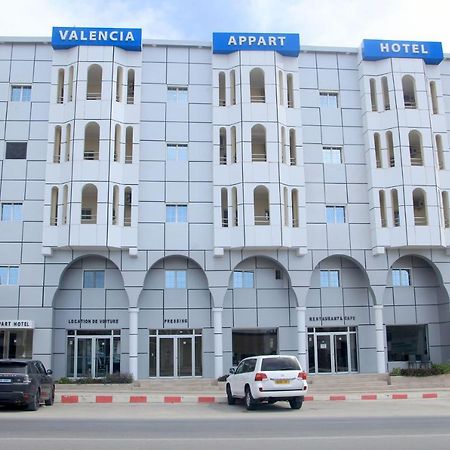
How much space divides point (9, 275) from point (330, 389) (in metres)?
17.1

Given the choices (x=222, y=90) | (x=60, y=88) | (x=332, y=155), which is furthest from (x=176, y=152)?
(x=332, y=155)

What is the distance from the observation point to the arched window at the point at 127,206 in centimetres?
3241

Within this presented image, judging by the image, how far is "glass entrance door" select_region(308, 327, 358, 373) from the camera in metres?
33.7

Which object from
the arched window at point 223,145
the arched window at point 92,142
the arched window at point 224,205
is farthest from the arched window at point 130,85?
the arched window at point 224,205

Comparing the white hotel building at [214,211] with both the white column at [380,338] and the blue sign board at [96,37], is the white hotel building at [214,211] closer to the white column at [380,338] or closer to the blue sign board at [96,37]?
the white column at [380,338]

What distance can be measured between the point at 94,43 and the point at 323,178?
14499 mm

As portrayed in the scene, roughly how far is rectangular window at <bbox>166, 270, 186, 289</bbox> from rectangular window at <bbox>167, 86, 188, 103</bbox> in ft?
31.2

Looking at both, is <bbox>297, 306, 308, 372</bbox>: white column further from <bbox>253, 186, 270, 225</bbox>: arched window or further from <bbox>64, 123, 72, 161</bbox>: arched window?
<bbox>64, 123, 72, 161</bbox>: arched window

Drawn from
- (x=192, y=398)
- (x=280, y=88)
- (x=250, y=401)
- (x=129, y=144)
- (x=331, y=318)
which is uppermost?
(x=280, y=88)

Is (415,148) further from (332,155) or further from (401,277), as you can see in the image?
(401,277)

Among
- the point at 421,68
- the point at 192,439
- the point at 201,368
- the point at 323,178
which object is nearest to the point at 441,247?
the point at 323,178

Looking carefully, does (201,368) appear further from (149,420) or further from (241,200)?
(149,420)

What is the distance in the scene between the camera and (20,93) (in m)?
33.8

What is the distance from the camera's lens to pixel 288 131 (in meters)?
33.8
